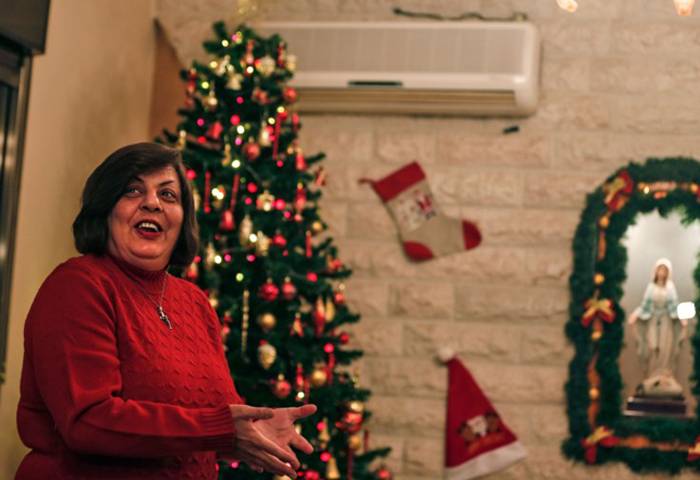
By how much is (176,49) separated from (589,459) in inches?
93.6

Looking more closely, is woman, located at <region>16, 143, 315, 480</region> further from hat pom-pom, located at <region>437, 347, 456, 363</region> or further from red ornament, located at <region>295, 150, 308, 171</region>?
hat pom-pom, located at <region>437, 347, 456, 363</region>

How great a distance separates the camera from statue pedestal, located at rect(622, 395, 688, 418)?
13.8 ft

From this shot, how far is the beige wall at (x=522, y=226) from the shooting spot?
14.2ft

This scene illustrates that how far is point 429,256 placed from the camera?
14.6 feet

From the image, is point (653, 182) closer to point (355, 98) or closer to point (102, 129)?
point (355, 98)

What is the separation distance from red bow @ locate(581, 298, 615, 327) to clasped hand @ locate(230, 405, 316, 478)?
2578 mm

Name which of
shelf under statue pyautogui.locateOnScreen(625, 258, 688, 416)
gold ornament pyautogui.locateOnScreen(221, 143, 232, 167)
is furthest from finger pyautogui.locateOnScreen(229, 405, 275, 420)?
shelf under statue pyautogui.locateOnScreen(625, 258, 688, 416)

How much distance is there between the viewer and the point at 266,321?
3.58 meters

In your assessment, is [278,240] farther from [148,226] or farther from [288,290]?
[148,226]

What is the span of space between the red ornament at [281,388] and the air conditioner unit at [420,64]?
1.33 meters

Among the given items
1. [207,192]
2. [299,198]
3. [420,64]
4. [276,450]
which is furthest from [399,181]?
[276,450]

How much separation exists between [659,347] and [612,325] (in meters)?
0.19

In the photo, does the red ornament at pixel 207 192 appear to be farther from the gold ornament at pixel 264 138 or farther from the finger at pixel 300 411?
the finger at pixel 300 411

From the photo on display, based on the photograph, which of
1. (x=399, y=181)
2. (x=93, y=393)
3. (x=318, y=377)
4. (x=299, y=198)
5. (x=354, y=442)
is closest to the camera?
(x=93, y=393)
